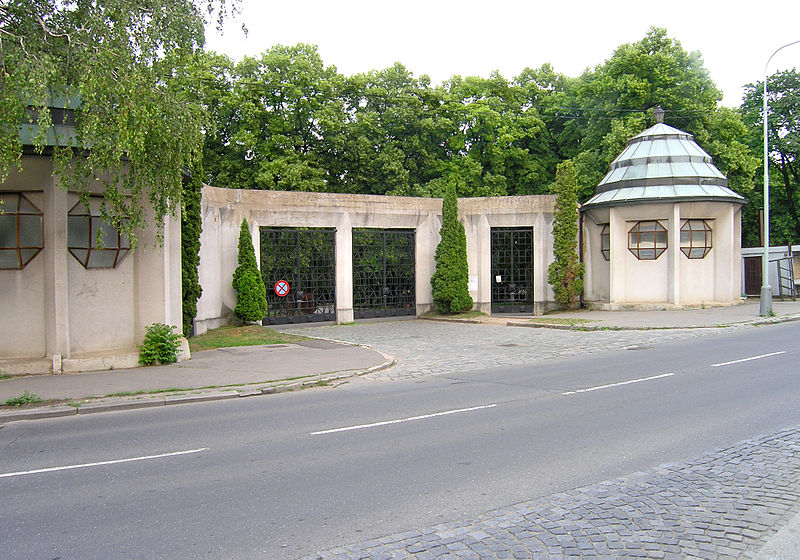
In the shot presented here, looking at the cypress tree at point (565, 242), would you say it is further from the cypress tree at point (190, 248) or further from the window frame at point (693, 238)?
the cypress tree at point (190, 248)

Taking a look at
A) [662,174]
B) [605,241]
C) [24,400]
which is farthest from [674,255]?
[24,400]

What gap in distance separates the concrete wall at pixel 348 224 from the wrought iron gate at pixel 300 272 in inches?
10.7

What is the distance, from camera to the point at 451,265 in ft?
82.5

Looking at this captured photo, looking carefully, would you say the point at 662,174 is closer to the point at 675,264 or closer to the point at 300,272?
the point at 675,264

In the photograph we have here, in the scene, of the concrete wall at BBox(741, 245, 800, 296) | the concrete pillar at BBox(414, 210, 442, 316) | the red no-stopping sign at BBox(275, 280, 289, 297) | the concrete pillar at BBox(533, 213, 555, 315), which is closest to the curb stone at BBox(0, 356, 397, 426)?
the red no-stopping sign at BBox(275, 280, 289, 297)

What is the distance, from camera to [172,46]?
11.2 m

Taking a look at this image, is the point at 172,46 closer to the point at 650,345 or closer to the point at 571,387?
the point at 571,387

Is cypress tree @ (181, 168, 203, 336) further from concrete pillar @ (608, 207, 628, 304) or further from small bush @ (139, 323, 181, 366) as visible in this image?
concrete pillar @ (608, 207, 628, 304)

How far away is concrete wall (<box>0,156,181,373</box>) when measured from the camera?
12.5 metres

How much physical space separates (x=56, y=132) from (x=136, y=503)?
8.61 m

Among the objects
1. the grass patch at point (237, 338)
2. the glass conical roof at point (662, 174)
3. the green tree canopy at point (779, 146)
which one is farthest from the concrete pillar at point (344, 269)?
the green tree canopy at point (779, 146)

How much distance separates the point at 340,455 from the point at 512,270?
2101 cm

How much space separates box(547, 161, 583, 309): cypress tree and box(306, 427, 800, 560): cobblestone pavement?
20883 mm

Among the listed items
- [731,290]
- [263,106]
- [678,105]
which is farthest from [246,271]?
[678,105]
